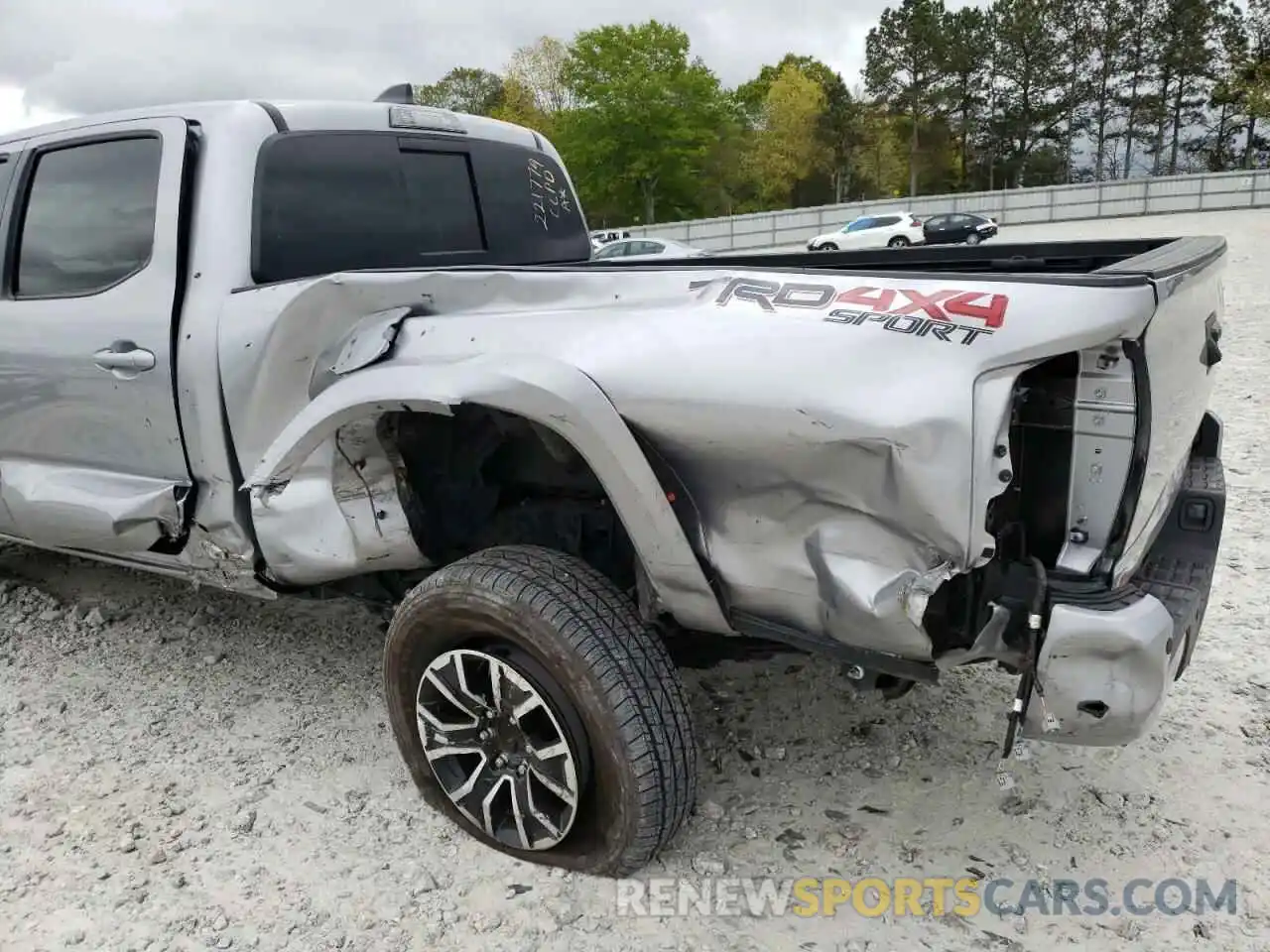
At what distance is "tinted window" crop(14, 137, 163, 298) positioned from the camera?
312 cm

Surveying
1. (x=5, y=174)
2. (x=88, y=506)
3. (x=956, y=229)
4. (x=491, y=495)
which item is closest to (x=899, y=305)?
(x=491, y=495)

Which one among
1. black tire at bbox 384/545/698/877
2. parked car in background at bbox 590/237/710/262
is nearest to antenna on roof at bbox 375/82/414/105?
black tire at bbox 384/545/698/877

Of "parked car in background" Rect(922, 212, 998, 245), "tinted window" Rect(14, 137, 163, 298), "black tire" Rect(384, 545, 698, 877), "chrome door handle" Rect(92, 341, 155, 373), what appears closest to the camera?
"black tire" Rect(384, 545, 698, 877)

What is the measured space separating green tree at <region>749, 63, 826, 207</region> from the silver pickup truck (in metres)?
53.5

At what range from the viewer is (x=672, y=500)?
2.16m

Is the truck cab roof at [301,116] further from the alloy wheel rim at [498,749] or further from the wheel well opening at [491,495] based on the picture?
the alloy wheel rim at [498,749]

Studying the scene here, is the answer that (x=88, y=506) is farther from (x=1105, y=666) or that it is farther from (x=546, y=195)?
(x=1105, y=666)

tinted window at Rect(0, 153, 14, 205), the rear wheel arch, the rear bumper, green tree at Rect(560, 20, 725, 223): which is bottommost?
the rear bumper

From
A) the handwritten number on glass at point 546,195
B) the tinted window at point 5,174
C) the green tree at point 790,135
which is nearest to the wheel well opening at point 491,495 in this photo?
the handwritten number on glass at point 546,195

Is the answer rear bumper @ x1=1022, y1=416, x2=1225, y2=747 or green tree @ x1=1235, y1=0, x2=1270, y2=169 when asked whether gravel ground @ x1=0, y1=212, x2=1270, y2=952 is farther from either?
green tree @ x1=1235, y1=0, x2=1270, y2=169

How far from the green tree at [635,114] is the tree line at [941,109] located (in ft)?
0.49

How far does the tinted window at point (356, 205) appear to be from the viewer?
9.89ft

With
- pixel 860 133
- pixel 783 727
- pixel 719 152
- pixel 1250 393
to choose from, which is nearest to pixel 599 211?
pixel 719 152

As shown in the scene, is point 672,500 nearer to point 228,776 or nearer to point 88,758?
point 228,776
